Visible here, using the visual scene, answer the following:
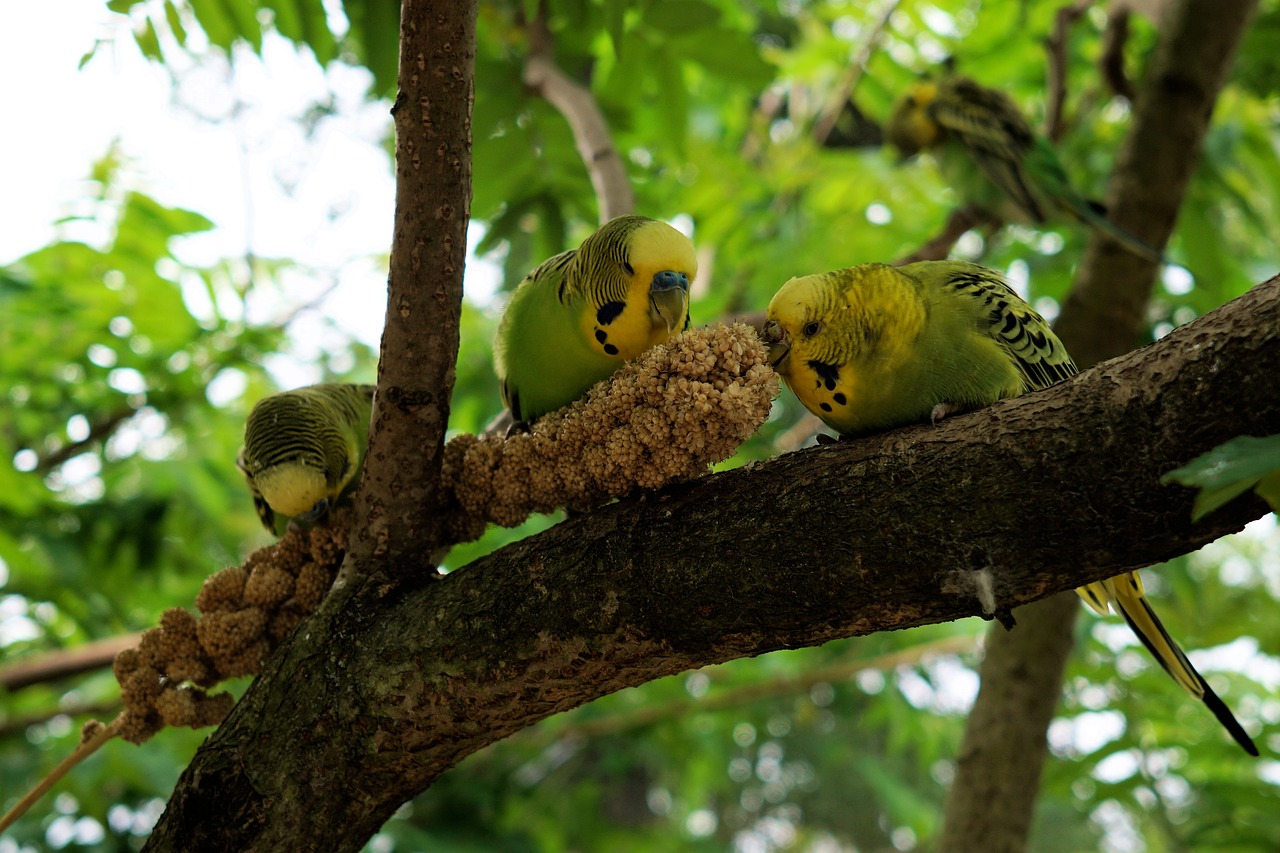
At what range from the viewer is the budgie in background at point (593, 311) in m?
2.47

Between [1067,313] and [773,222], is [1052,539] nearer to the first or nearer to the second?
[1067,313]

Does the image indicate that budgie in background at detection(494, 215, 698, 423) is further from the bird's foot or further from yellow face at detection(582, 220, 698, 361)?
the bird's foot

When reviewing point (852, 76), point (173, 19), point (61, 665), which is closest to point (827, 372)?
point (173, 19)

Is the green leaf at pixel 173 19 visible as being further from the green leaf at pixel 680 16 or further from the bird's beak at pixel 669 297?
the bird's beak at pixel 669 297

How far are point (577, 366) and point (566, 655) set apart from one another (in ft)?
2.91

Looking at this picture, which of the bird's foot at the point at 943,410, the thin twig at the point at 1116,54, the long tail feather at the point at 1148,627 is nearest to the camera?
the bird's foot at the point at 943,410

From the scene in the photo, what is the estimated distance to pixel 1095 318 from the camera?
4.65m

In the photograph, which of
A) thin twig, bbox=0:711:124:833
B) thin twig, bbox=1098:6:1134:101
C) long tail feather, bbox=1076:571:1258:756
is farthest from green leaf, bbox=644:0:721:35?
thin twig, bbox=0:711:124:833

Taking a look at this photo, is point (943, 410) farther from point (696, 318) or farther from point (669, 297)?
point (696, 318)

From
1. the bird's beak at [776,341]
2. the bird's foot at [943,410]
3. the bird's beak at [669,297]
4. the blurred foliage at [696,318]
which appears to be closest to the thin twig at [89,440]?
the blurred foliage at [696,318]

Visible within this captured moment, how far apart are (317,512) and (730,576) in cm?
144

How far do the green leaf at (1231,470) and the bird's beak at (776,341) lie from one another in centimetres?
130

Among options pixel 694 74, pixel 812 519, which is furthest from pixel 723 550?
→ pixel 694 74

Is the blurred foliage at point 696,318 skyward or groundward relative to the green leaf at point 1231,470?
skyward
